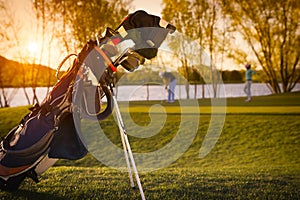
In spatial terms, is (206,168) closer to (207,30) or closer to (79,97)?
(79,97)

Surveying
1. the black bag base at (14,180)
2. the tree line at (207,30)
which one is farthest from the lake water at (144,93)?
the black bag base at (14,180)

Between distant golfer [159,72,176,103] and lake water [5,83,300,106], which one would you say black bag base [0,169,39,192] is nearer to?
lake water [5,83,300,106]

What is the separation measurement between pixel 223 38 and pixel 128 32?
2389 centimetres

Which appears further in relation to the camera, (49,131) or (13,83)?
(13,83)

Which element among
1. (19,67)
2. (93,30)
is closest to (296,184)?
(93,30)

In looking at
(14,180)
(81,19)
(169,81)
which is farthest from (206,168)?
(81,19)

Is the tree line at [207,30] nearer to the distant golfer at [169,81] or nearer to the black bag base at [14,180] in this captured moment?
the distant golfer at [169,81]

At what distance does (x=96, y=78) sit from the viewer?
373 cm

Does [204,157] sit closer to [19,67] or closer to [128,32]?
[128,32]

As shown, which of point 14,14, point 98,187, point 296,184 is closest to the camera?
point 98,187

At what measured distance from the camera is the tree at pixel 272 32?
88.2 feet

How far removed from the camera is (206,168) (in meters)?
8.02

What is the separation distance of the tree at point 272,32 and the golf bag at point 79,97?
77.0ft

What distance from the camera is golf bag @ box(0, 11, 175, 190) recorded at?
371 centimetres
